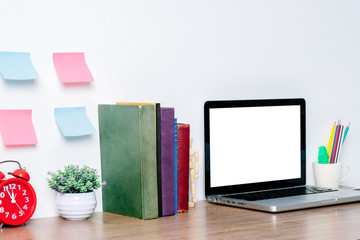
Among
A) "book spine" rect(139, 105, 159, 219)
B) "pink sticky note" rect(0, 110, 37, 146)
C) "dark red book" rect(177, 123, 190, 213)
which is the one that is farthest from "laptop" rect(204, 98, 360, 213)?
"pink sticky note" rect(0, 110, 37, 146)

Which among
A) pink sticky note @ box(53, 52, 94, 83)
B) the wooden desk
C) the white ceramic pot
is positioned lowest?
the wooden desk

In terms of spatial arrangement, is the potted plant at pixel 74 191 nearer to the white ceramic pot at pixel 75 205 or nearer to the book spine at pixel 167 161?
the white ceramic pot at pixel 75 205

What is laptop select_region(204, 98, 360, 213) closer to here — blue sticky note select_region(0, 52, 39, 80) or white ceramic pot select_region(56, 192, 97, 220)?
white ceramic pot select_region(56, 192, 97, 220)

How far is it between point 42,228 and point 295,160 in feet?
2.73

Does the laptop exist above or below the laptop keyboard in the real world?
above

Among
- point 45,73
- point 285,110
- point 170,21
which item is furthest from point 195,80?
point 45,73

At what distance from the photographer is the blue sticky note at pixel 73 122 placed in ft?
4.60

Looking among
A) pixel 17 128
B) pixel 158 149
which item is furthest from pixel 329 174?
pixel 17 128

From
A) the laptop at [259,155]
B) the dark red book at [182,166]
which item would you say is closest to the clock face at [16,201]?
the dark red book at [182,166]

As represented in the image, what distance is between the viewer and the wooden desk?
1.19 metres

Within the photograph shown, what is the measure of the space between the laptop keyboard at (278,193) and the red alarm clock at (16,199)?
0.55 metres

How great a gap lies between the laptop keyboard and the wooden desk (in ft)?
0.29

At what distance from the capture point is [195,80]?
1.62 m

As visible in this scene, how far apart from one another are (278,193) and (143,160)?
464 millimetres
